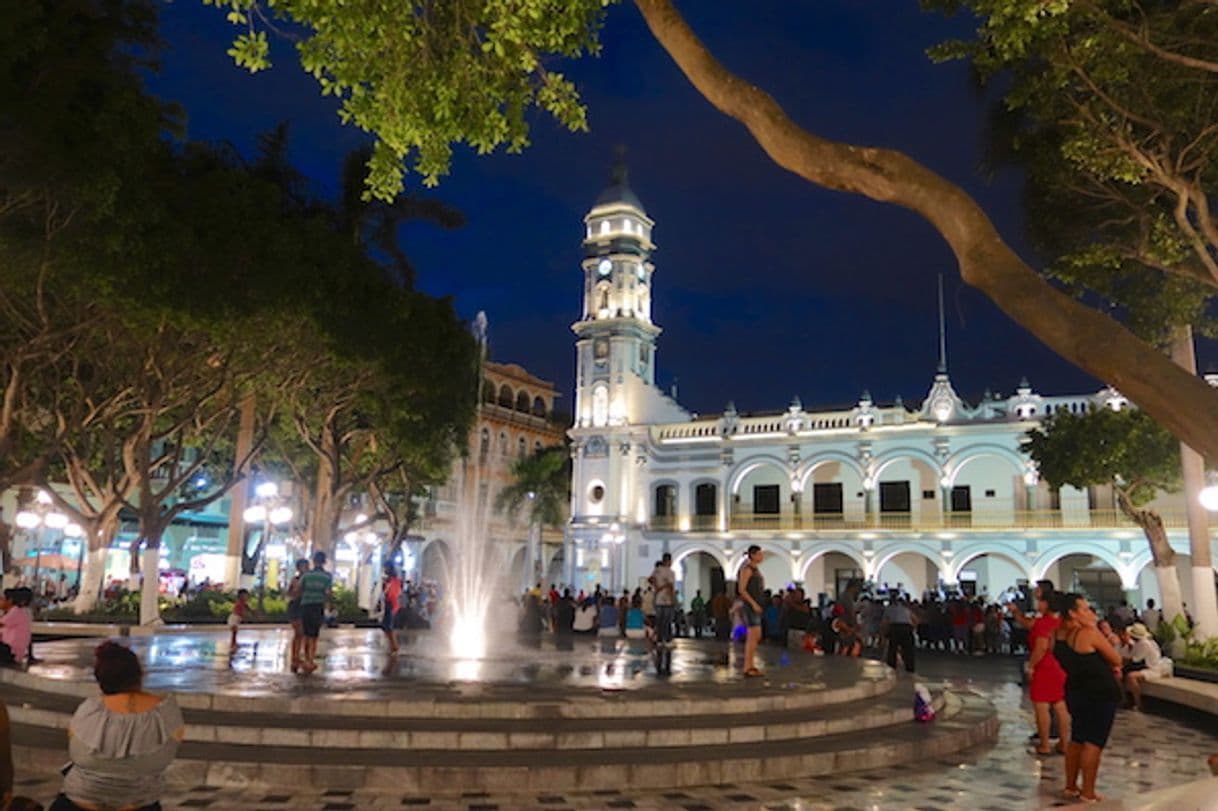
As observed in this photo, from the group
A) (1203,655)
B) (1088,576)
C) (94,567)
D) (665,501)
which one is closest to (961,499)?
(1088,576)

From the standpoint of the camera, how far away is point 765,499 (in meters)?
37.9

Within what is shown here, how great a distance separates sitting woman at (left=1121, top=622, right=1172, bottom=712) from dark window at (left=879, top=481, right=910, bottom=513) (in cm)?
2247

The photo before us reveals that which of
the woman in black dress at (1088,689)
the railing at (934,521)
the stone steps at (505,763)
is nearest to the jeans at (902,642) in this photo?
the stone steps at (505,763)

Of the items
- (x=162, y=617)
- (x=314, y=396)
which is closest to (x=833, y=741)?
(x=162, y=617)

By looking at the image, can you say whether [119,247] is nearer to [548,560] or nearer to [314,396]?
[314,396]

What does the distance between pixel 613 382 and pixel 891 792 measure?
1308 inches

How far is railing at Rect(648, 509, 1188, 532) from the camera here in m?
30.7

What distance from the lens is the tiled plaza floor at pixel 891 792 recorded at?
238 inches

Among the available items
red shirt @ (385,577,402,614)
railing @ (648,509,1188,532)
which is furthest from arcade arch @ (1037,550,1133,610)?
red shirt @ (385,577,402,614)

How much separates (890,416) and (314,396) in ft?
71.0

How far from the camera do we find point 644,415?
131 feet

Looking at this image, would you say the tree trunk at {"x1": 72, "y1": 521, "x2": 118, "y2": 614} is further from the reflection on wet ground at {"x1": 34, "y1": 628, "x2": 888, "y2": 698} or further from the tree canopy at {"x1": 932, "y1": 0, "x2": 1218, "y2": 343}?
the tree canopy at {"x1": 932, "y1": 0, "x2": 1218, "y2": 343}

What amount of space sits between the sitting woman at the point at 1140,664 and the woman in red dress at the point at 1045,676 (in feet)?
15.1

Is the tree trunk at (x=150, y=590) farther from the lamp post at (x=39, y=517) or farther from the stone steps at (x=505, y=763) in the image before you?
the stone steps at (x=505, y=763)
